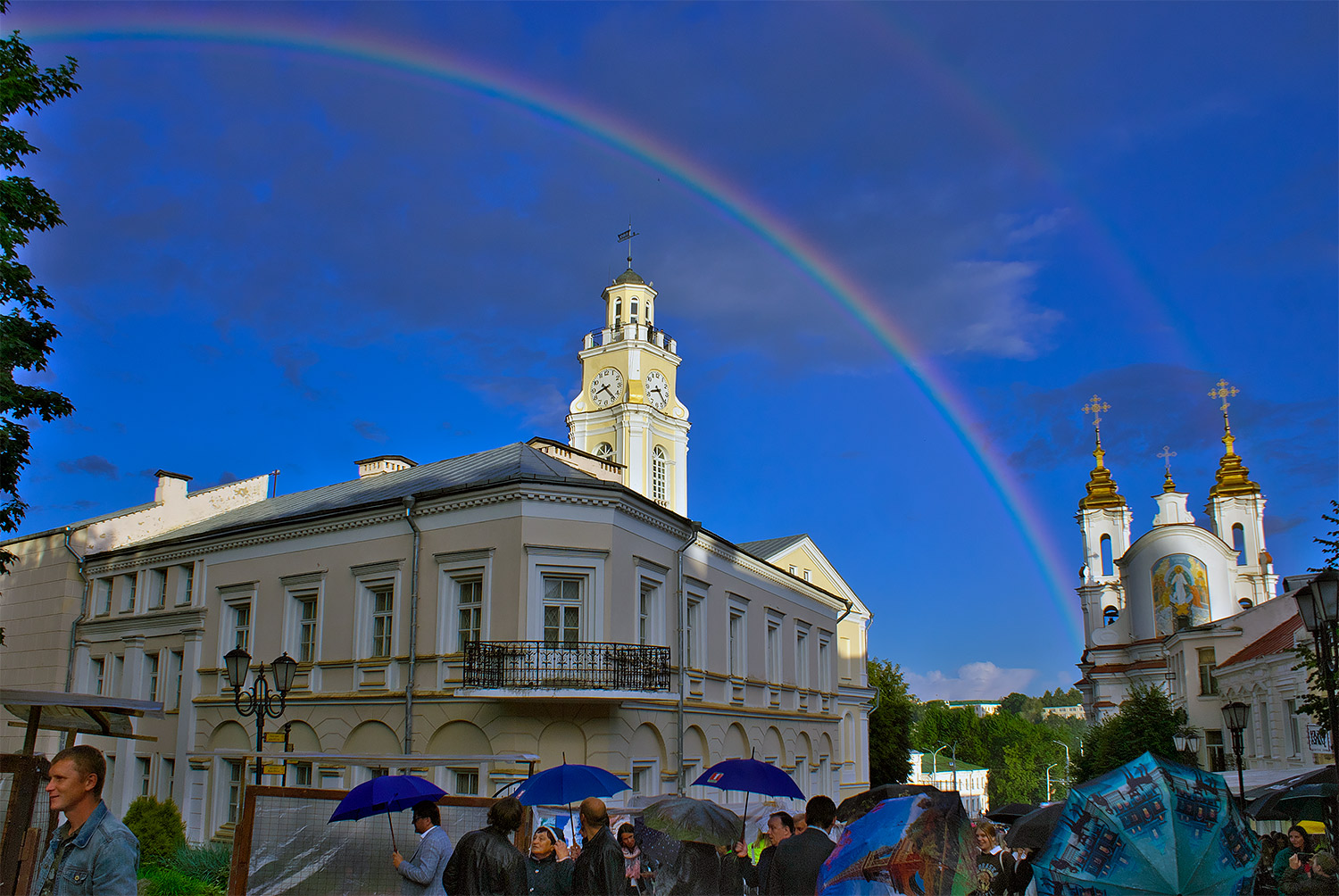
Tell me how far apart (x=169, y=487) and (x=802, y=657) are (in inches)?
888

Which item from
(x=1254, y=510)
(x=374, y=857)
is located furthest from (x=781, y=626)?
(x=1254, y=510)

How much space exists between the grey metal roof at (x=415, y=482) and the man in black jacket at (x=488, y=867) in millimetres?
14501

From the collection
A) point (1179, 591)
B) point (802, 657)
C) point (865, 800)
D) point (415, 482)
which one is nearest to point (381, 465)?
point (415, 482)

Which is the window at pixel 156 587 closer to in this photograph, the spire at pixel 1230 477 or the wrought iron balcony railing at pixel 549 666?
the wrought iron balcony railing at pixel 549 666

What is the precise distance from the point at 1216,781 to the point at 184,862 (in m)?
20.3

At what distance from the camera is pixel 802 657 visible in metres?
36.9

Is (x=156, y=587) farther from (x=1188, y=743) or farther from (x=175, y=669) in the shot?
(x=1188, y=743)

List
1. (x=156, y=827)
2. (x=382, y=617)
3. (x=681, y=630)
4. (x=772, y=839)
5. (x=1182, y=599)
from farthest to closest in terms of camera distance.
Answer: (x=1182, y=599), (x=681, y=630), (x=382, y=617), (x=156, y=827), (x=772, y=839)

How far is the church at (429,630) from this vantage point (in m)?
21.9

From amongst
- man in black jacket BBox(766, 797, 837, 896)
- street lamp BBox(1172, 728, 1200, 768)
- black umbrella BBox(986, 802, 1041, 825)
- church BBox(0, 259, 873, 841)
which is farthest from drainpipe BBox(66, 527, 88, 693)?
street lamp BBox(1172, 728, 1200, 768)

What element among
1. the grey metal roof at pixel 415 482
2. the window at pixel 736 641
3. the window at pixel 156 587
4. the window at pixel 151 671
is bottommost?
the window at pixel 151 671

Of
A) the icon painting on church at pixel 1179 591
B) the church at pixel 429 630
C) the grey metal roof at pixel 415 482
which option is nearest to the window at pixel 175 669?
the church at pixel 429 630

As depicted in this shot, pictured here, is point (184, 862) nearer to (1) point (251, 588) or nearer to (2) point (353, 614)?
(2) point (353, 614)

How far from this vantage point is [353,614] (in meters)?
24.8
